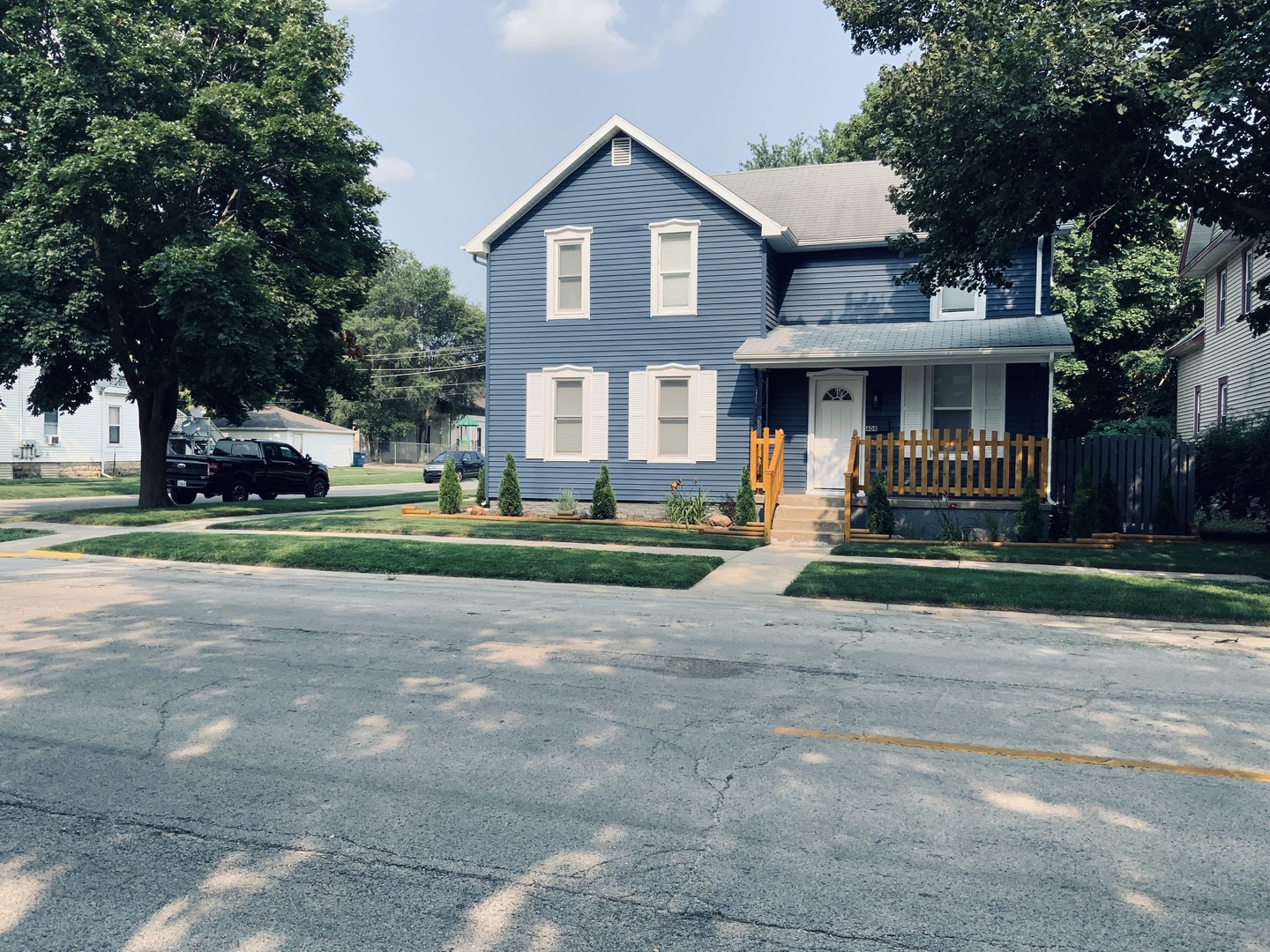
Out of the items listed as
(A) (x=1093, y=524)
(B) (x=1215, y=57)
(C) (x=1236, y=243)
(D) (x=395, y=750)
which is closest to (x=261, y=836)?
(D) (x=395, y=750)

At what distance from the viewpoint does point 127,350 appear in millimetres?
20875

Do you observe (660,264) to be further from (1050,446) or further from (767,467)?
(1050,446)

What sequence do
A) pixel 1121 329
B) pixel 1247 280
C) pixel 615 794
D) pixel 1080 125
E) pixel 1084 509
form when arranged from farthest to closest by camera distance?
pixel 1121 329, pixel 1247 280, pixel 1084 509, pixel 1080 125, pixel 615 794

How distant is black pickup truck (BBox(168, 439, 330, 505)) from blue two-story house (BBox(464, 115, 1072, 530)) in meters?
9.23

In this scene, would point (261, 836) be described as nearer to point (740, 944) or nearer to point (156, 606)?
point (740, 944)

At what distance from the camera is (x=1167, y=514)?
1712 cm

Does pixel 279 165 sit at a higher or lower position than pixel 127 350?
higher

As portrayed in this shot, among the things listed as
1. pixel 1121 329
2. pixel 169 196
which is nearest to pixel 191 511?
pixel 169 196

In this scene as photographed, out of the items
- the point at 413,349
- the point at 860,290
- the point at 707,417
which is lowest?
the point at 707,417

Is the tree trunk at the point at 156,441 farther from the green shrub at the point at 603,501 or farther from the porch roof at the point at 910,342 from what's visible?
the porch roof at the point at 910,342

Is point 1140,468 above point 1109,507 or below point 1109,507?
above

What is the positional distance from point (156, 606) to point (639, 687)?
6.07 meters

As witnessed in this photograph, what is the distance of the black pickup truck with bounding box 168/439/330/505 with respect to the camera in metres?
26.0

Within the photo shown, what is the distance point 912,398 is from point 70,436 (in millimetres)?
39221
